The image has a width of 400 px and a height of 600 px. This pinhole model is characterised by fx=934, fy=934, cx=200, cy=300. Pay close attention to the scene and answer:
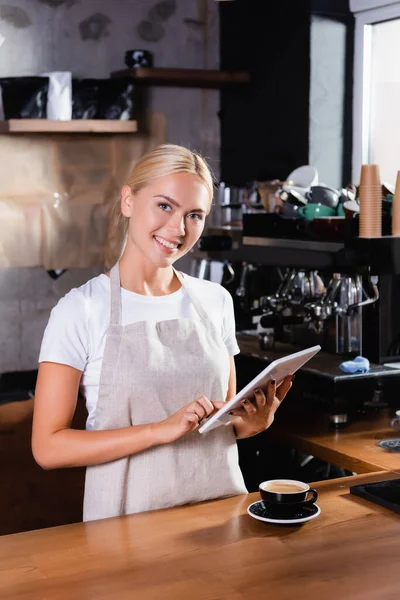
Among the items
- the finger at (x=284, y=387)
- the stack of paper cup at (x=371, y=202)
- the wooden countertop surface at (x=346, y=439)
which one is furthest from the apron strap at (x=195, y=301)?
the stack of paper cup at (x=371, y=202)

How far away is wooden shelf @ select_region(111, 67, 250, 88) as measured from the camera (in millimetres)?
3988

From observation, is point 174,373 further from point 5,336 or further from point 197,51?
point 197,51

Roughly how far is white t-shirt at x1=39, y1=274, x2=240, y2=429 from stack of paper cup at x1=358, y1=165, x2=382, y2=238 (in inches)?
34.1

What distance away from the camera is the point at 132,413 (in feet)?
6.75

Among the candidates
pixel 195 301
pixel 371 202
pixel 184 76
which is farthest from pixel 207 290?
pixel 184 76

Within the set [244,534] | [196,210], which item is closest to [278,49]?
[196,210]

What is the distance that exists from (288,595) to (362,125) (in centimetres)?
268

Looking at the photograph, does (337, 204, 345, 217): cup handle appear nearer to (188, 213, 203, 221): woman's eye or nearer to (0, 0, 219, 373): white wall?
(188, 213, 203, 221): woman's eye

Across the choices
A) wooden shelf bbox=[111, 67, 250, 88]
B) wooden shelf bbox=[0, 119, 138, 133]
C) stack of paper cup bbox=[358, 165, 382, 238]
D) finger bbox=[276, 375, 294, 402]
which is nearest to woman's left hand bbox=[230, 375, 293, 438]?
finger bbox=[276, 375, 294, 402]

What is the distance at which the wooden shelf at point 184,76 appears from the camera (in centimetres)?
399

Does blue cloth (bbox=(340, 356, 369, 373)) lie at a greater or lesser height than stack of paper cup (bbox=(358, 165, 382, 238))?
lesser

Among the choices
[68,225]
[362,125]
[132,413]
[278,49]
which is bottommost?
[132,413]

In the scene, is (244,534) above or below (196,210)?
below

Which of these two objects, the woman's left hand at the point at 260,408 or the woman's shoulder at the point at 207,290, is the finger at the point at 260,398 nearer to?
the woman's left hand at the point at 260,408
